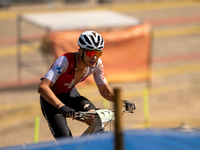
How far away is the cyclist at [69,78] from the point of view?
492 cm

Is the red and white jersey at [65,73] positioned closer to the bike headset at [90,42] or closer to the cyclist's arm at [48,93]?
the cyclist's arm at [48,93]

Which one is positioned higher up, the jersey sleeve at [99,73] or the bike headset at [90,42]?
the bike headset at [90,42]

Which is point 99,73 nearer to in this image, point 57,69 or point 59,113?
point 57,69

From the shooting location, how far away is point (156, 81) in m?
15.6

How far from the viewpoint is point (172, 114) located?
38.6 ft

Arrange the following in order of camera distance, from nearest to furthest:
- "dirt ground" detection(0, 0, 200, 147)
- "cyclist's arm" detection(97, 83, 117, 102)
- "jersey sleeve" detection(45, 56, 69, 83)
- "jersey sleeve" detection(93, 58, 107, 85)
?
1. "jersey sleeve" detection(45, 56, 69, 83)
2. "jersey sleeve" detection(93, 58, 107, 85)
3. "cyclist's arm" detection(97, 83, 117, 102)
4. "dirt ground" detection(0, 0, 200, 147)

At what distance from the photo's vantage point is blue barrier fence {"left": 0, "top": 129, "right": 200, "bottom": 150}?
14.5 feet

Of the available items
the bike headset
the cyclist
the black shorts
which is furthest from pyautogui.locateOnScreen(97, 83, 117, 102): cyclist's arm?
the bike headset

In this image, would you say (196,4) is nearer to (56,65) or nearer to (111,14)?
(111,14)

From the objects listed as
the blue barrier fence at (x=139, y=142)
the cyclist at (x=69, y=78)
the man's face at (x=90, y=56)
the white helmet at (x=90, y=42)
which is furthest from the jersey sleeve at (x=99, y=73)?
the blue barrier fence at (x=139, y=142)

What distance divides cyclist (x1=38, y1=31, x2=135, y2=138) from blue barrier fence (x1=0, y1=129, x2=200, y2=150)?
49 cm

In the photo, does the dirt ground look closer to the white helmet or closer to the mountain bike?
the mountain bike

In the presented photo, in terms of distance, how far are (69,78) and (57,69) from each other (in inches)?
12.7

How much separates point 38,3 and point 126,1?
21.1 ft
